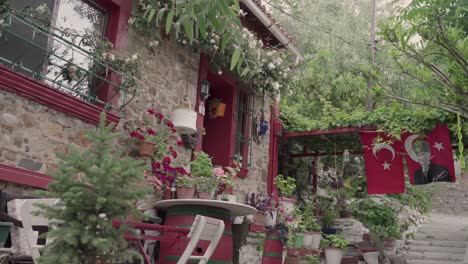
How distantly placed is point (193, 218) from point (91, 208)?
248 cm

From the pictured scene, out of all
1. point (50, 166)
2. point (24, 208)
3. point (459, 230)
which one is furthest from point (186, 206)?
point (459, 230)

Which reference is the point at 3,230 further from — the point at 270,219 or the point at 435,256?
the point at 435,256

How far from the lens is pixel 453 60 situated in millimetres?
3904

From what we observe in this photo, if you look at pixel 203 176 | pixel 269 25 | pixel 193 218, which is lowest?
pixel 193 218

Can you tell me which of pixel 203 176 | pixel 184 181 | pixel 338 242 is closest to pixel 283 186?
pixel 338 242

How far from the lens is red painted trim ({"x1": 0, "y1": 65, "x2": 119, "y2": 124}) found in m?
3.63

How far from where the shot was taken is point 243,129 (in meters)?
7.37

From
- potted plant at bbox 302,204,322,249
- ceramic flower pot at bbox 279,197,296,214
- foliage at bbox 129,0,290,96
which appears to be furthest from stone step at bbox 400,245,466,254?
foliage at bbox 129,0,290,96

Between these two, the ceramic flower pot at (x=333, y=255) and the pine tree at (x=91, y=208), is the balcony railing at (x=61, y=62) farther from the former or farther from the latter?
the ceramic flower pot at (x=333, y=255)

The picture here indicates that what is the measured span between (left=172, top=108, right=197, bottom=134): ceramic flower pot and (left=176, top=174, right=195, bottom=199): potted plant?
67 cm

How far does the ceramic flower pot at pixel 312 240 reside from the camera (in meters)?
7.23

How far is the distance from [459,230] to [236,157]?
683 cm

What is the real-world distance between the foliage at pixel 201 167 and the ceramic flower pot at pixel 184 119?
15.6 inches

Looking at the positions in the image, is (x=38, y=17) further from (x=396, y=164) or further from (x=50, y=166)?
Result: (x=396, y=164)
